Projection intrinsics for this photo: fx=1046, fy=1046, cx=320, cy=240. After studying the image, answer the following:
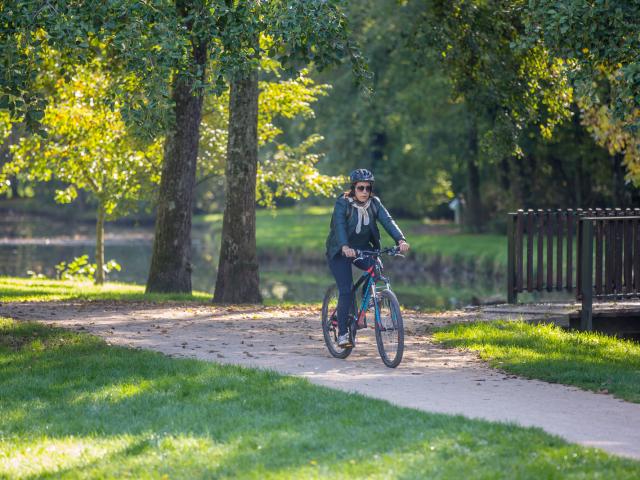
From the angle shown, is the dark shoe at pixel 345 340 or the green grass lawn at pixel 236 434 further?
the dark shoe at pixel 345 340

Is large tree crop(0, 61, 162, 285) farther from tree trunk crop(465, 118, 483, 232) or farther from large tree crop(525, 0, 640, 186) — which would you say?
tree trunk crop(465, 118, 483, 232)

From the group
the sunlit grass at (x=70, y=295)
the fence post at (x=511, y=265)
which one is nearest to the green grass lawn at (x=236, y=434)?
the fence post at (x=511, y=265)

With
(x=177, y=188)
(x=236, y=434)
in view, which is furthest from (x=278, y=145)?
(x=236, y=434)

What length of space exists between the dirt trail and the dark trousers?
1.55 feet

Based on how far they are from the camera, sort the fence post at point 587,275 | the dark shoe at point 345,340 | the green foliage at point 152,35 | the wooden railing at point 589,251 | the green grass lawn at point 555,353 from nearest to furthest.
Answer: the green grass lawn at point 555,353
the green foliage at point 152,35
the dark shoe at point 345,340
the fence post at point 587,275
the wooden railing at point 589,251

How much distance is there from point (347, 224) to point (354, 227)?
0.08 meters

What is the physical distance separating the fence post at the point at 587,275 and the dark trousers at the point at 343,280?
4.92 meters

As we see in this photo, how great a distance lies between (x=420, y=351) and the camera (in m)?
11.9

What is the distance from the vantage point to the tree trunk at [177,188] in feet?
60.9

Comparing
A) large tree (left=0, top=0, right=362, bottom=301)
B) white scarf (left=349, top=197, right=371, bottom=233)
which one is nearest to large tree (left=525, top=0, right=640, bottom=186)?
large tree (left=0, top=0, right=362, bottom=301)

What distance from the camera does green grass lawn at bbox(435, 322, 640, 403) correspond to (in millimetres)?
9914

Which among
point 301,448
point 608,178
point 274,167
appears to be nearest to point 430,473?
point 301,448

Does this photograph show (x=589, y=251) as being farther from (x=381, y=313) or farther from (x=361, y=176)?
(x=361, y=176)

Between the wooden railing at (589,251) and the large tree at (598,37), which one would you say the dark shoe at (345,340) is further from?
the wooden railing at (589,251)
